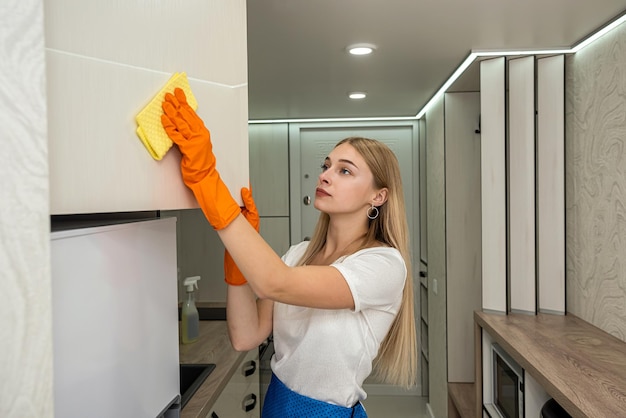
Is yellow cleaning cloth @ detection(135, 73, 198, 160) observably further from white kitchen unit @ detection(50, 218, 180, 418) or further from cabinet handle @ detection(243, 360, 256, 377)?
cabinet handle @ detection(243, 360, 256, 377)

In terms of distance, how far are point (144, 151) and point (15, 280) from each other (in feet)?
1.18

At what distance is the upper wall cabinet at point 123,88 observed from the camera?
71 cm

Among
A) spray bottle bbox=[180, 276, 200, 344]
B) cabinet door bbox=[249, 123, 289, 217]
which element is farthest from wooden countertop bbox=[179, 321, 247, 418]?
cabinet door bbox=[249, 123, 289, 217]

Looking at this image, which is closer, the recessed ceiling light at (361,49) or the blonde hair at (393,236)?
the blonde hair at (393,236)

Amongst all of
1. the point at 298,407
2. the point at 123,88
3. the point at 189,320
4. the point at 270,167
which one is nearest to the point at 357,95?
the point at 270,167

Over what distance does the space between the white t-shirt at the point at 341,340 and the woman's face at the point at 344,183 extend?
18 centimetres

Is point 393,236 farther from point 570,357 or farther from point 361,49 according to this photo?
point 361,49

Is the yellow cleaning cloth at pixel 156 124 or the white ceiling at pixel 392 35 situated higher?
the white ceiling at pixel 392 35

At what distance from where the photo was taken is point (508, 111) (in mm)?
2422

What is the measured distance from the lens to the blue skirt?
4.79 feet

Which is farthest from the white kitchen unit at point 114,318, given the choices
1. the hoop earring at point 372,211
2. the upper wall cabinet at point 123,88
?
the hoop earring at point 372,211

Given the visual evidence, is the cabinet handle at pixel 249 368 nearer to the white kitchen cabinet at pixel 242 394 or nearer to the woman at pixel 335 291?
the white kitchen cabinet at pixel 242 394

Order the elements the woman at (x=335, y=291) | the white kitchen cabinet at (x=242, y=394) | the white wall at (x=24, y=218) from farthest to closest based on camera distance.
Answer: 1. the white kitchen cabinet at (x=242, y=394)
2. the woman at (x=335, y=291)
3. the white wall at (x=24, y=218)

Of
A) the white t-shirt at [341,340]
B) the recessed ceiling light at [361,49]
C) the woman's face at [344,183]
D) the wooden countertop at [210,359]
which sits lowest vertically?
the wooden countertop at [210,359]
